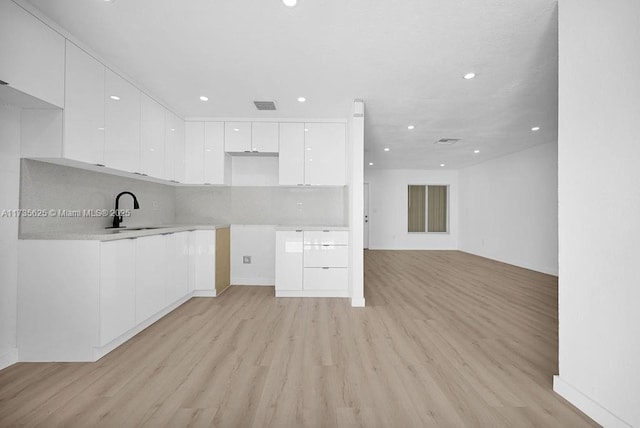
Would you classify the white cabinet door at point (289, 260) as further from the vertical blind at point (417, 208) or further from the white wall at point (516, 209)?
the vertical blind at point (417, 208)

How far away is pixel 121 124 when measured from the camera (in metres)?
2.64

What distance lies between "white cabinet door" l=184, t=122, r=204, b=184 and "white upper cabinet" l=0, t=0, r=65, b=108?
186 centimetres

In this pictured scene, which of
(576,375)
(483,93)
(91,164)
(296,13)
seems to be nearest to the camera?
(576,375)

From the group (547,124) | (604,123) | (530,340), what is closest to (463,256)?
(547,124)

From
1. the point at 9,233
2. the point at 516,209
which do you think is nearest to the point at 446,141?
the point at 516,209

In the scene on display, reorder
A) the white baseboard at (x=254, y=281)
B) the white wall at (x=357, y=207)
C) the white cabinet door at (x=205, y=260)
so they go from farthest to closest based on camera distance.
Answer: the white baseboard at (x=254, y=281) → the white cabinet door at (x=205, y=260) → the white wall at (x=357, y=207)

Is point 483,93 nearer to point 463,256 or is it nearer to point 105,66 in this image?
point 105,66

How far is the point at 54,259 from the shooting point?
2.02 meters

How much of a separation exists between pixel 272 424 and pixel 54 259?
202 centimetres

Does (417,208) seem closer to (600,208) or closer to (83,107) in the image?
(600,208)

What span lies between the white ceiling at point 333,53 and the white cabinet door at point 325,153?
9.2 inches

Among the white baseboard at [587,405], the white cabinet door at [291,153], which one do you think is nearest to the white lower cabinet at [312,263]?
the white cabinet door at [291,153]

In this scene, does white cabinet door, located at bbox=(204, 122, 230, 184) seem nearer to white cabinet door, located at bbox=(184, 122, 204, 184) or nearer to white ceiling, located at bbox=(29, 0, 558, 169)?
white cabinet door, located at bbox=(184, 122, 204, 184)

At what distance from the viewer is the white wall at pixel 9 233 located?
1.94 metres
